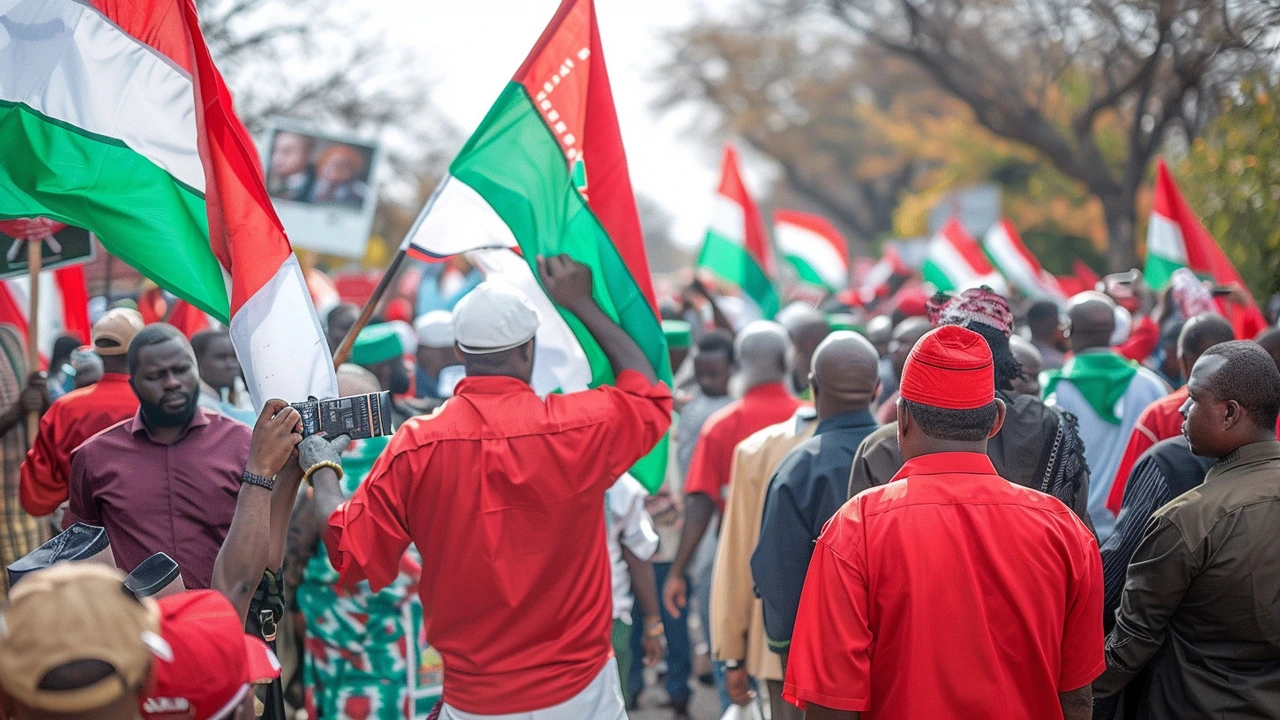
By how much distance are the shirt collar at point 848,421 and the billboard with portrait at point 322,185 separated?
8339mm

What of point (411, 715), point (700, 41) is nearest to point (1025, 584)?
point (411, 715)

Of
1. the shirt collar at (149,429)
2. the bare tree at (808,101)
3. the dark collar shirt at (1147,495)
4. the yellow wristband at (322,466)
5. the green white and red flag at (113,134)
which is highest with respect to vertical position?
the bare tree at (808,101)

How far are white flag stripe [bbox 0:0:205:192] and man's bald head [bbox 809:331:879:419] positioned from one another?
7.61 feet

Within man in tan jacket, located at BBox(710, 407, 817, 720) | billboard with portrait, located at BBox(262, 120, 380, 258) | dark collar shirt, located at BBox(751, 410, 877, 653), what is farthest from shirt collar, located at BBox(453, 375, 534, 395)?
billboard with portrait, located at BBox(262, 120, 380, 258)

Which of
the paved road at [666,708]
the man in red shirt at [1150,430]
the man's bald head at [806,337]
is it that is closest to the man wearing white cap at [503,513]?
the man in red shirt at [1150,430]

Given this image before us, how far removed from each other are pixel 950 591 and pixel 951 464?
Answer: 31 cm

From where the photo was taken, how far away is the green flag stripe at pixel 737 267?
10023 millimetres

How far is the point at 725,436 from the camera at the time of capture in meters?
6.32

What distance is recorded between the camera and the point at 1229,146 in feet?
29.7

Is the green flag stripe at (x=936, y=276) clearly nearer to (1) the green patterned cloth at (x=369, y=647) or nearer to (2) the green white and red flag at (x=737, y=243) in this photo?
(2) the green white and red flag at (x=737, y=243)

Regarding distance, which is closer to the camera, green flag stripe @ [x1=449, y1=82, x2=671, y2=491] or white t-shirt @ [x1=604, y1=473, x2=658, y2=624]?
green flag stripe @ [x1=449, y1=82, x2=671, y2=491]

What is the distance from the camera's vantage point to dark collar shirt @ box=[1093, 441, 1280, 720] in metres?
3.43

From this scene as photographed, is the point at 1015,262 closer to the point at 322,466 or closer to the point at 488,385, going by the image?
the point at 488,385

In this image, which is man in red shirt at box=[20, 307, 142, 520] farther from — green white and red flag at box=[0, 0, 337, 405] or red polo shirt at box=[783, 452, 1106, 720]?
red polo shirt at box=[783, 452, 1106, 720]
